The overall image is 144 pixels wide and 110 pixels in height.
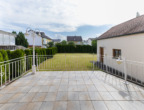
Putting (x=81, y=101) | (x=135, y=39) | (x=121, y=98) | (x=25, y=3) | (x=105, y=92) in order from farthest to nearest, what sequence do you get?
(x=25, y=3) < (x=135, y=39) < (x=105, y=92) < (x=121, y=98) < (x=81, y=101)

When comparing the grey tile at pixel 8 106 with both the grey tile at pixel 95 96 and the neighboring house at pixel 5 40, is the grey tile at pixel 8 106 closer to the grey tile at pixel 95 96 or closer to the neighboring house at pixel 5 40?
the grey tile at pixel 95 96

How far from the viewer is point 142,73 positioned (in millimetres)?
4527

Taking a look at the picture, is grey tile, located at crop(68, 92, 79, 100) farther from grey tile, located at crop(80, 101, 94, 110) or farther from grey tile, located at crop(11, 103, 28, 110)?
grey tile, located at crop(11, 103, 28, 110)

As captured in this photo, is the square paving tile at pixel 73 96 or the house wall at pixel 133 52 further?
the house wall at pixel 133 52

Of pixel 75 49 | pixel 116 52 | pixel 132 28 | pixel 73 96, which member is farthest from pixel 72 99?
pixel 75 49

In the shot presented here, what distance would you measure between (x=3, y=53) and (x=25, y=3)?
4050 mm

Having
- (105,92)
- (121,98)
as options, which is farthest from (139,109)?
(105,92)

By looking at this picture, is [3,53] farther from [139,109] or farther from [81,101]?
[139,109]

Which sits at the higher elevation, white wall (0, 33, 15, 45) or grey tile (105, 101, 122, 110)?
white wall (0, 33, 15, 45)

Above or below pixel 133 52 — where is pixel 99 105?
below

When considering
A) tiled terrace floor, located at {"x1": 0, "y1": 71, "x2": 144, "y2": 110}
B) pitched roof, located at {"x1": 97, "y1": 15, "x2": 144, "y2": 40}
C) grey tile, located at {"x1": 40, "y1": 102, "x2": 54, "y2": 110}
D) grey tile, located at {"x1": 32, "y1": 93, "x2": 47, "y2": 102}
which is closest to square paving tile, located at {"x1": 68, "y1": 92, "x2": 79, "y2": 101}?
tiled terrace floor, located at {"x1": 0, "y1": 71, "x2": 144, "y2": 110}

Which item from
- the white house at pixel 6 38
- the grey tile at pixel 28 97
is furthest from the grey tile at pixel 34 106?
the white house at pixel 6 38

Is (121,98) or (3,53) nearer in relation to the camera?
(121,98)

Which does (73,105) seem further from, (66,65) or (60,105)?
(66,65)
